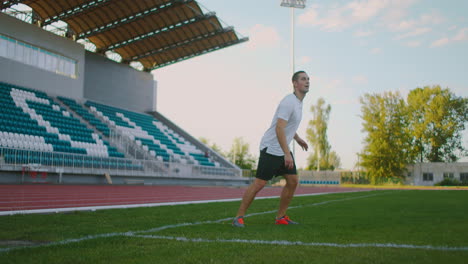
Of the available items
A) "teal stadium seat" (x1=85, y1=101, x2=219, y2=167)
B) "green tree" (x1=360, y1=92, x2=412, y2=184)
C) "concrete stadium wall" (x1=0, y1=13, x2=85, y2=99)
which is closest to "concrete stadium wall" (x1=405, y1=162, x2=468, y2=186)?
"green tree" (x1=360, y1=92, x2=412, y2=184)

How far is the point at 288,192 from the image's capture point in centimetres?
539

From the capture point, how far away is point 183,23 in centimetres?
2858

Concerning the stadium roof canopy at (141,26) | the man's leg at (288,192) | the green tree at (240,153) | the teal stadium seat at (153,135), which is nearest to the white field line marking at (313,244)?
the man's leg at (288,192)

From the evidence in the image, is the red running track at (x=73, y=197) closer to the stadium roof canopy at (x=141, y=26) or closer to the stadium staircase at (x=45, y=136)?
the stadium staircase at (x=45, y=136)

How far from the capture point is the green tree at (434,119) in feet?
188

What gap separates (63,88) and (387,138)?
40.3m

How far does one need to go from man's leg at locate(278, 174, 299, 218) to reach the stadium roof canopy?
21713 mm

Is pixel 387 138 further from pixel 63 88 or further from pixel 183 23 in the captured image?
pixel 63 88

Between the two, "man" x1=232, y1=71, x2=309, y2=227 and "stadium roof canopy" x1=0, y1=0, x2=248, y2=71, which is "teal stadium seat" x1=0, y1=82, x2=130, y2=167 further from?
"man" x1=232, y1=71, x2=309, y2=227

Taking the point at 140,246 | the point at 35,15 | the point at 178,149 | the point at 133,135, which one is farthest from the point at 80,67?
the point at 140,246

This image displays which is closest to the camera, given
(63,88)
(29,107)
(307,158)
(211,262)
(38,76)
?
(211,262)

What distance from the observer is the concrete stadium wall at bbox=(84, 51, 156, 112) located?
31250 mm

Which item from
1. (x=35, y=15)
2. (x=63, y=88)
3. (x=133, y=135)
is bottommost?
(x=133, y=135)

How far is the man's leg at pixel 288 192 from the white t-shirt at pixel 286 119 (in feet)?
1.17
